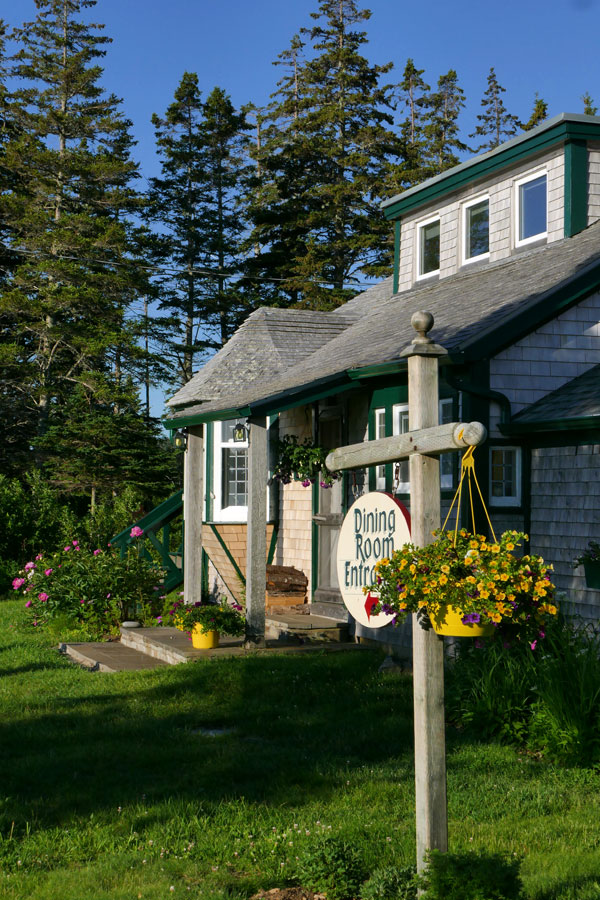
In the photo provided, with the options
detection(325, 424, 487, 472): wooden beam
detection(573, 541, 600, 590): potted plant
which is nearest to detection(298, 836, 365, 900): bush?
detection(325, 424, 487, 472): wooden beam

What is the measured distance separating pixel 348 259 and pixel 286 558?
21.1 meters

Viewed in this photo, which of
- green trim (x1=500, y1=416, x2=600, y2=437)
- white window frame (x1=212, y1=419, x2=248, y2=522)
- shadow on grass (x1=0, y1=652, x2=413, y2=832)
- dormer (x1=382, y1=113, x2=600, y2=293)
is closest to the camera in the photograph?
shadow on grass (x1=0, y1=652, x2=413, y2=832)

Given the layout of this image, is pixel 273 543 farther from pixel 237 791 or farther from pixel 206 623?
pixel 237 791

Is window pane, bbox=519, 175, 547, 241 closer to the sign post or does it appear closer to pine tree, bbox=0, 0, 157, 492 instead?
the sign post

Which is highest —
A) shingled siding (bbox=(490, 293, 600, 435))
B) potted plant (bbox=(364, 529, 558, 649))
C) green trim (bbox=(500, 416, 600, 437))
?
shingled siding (bbox=(490, 293, 600, 435))

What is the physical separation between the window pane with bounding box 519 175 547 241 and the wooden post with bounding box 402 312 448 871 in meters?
8.70

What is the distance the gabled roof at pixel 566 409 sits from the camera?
9.03 meters

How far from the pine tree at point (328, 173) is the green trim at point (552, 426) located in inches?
892

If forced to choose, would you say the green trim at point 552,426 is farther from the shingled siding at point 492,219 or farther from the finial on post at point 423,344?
the finial on post at point 423,344

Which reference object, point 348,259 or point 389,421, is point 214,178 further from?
point 389,421

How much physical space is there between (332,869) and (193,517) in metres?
8.75

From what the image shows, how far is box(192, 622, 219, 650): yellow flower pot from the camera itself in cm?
1091

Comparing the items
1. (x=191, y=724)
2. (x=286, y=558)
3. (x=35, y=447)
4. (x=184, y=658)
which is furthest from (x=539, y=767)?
(x=35, y=447)

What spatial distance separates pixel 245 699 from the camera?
870cm
